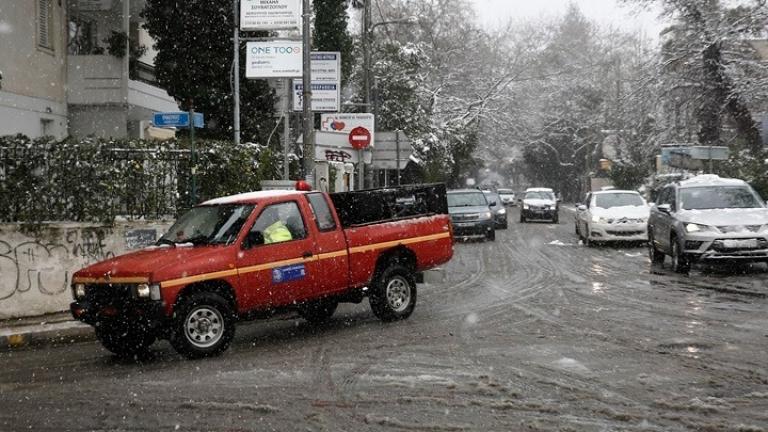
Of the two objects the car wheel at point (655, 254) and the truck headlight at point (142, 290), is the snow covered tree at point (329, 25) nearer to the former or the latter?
the car wheel at point (655, 254)

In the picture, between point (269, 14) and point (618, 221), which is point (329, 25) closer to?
point (618, 221)

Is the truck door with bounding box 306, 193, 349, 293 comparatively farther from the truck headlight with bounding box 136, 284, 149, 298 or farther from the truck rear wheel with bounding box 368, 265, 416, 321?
the truck headlight with bounding box 136, 284, 149, 298

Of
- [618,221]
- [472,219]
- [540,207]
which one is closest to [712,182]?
[618,221]

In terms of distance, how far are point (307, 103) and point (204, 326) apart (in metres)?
8.06

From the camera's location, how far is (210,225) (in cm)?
957

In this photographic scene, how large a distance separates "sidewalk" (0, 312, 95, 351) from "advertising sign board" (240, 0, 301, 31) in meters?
6.97

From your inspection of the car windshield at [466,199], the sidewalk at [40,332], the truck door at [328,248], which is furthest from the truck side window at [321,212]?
the car windshield at [466,199]

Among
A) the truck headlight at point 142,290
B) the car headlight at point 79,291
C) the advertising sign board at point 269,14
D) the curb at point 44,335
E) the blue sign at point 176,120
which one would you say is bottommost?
the curb at point 44,335

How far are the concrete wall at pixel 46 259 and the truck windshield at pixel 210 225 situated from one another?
2963mm

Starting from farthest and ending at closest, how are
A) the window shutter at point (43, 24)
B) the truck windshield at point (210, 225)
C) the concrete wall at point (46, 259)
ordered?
the window shutter at point (43, 24), the concrete wall at point (46, 259), the truck windshield at point (210, 225)

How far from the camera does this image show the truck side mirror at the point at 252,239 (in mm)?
9211

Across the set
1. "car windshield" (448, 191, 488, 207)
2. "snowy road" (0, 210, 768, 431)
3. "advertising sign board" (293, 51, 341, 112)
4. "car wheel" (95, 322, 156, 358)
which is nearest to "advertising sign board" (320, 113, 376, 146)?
"advertising sign board" (293, 51, 341, 112)

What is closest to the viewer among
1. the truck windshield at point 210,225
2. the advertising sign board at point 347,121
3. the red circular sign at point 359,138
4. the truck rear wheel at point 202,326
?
the truck rear wheel at point 202,326

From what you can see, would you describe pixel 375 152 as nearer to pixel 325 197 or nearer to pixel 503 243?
pixel 503 243
